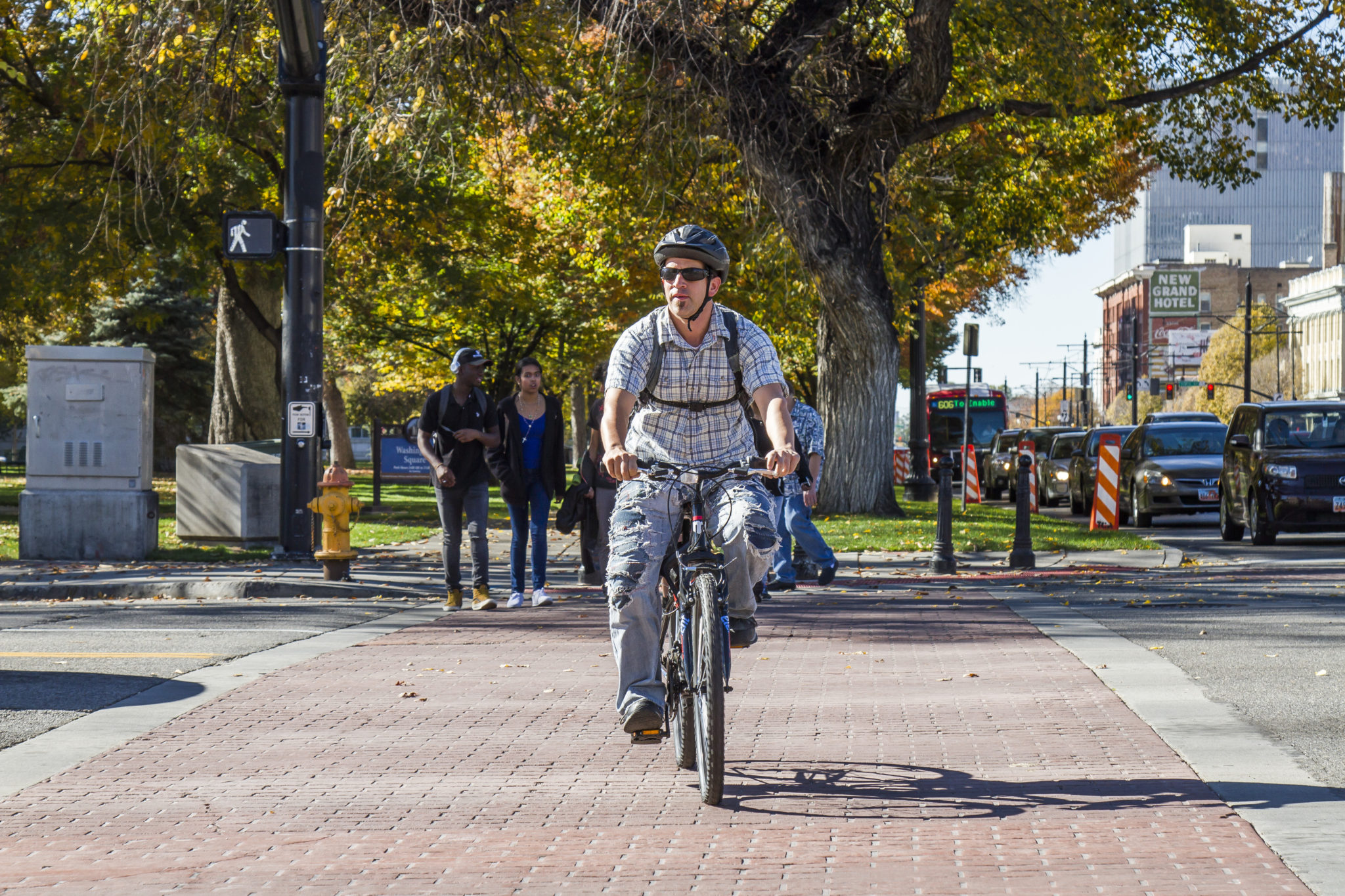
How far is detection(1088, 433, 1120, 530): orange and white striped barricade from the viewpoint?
2019cm

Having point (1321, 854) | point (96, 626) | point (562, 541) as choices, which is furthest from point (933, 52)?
point (1321, 854)

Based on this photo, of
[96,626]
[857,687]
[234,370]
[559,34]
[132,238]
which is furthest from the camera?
[234,370]

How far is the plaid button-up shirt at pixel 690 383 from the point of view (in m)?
5.45

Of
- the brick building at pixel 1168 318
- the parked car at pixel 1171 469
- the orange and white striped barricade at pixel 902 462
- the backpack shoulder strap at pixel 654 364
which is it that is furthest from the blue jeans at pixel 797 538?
the brick building at pixel 1168 318

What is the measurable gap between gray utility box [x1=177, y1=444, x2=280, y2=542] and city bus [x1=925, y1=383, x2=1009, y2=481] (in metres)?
38.9

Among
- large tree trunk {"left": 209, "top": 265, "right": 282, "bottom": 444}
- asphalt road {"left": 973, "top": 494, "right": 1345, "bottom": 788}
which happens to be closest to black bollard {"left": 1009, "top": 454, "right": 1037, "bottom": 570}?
asphalt road {"left": 973, "top": 494, "right": 1345, "bottom": 788}

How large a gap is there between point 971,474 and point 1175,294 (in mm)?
71126

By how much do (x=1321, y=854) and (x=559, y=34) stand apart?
14808mm

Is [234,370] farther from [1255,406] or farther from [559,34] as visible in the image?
[1255,406]

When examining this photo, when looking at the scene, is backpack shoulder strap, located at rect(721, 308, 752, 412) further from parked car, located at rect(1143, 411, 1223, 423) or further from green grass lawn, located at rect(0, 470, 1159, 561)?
parked car, located at rect(1143, 411, 1223, 423)

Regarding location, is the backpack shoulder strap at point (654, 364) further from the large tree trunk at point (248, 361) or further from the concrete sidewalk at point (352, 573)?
the large tree trunk at point (248, 361)

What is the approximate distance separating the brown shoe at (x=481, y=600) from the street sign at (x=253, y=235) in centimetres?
358

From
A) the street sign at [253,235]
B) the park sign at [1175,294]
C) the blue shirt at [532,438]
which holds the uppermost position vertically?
the park sign at [1175,294]

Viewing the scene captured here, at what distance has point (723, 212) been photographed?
74.4ft
